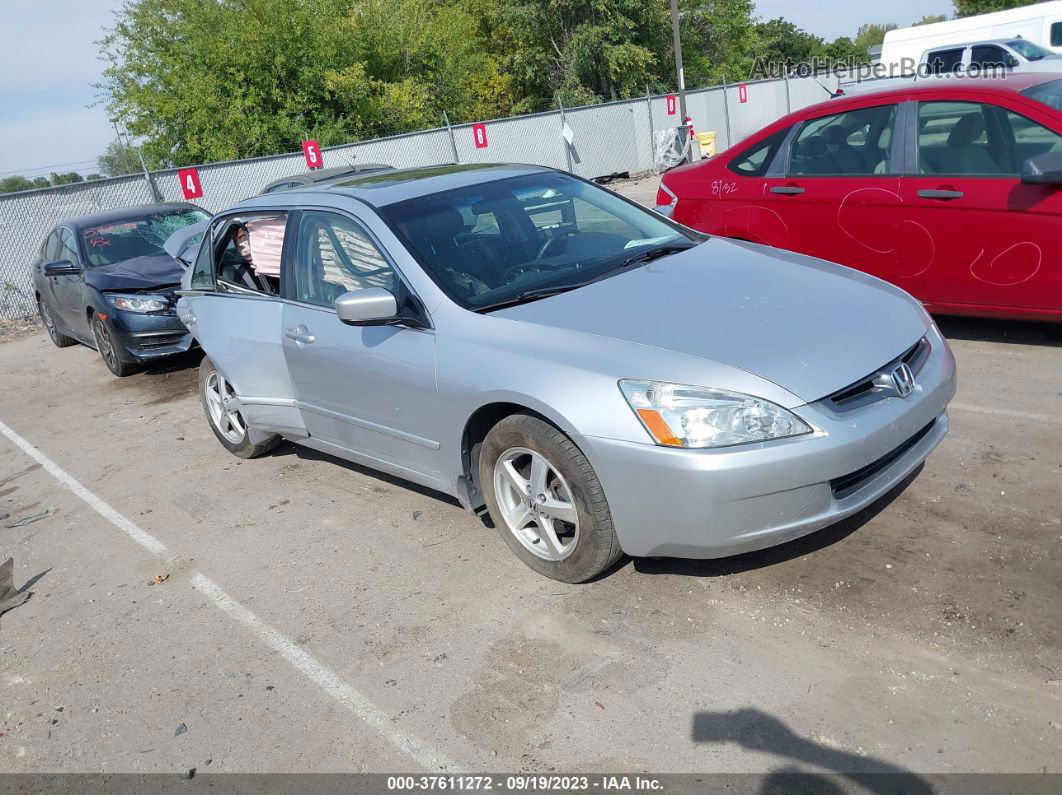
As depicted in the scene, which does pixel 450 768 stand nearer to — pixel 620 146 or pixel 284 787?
pixel 284 787

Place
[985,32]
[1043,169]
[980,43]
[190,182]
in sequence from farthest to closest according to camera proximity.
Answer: [985,32] → [980,43] → [190,182] → [1043,169]

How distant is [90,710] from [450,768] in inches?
62.5

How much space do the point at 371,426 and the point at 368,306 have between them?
738mm

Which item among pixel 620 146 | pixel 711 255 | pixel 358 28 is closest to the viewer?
pixel 711 255

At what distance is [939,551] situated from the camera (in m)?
3.71

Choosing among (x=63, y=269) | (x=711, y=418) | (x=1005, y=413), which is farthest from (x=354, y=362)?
(x=63, y=269)

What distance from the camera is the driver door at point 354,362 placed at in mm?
4152

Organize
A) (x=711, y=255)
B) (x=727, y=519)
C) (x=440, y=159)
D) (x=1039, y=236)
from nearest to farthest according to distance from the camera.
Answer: (x=727, y=519)
(x=711, y=255)
(x=1039, y=236)
(x=440, y=159)

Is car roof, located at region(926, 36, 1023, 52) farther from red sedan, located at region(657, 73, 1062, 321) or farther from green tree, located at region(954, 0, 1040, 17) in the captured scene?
green tree, located at region(954, 0, 1040, 17)

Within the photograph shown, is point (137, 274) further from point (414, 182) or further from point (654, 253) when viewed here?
point (654, 253)

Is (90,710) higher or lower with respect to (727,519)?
lower

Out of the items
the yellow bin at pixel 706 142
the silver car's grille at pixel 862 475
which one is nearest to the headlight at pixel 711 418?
the silver car's grille at pixel 862 475

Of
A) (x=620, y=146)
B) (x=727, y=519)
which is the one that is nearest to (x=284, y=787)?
(x=727, y=519)

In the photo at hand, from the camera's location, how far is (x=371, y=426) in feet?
14.8
